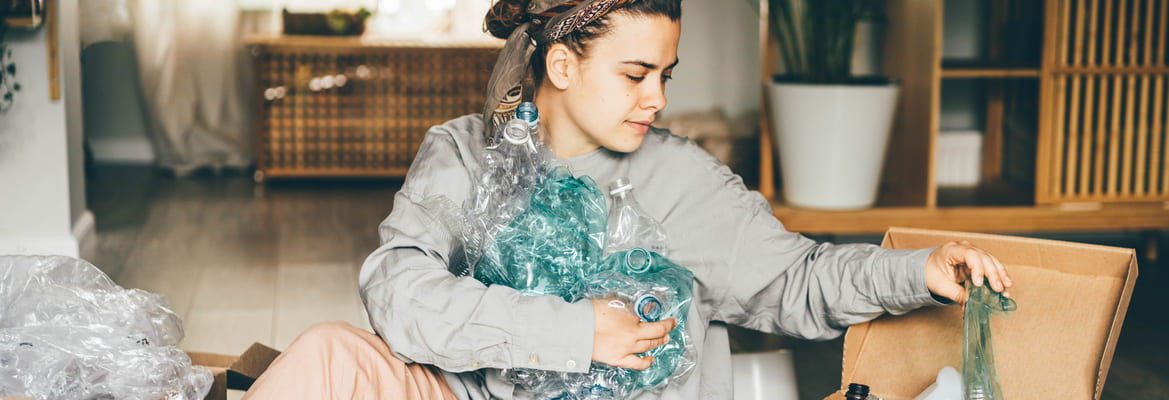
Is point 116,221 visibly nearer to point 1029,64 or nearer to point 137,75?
point 137,75

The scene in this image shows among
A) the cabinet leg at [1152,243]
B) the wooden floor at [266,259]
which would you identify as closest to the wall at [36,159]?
the wooden floor at [266,259]

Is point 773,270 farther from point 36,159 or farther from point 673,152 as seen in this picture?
point 36,159

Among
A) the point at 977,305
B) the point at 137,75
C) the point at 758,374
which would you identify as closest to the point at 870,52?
the point at 758,374

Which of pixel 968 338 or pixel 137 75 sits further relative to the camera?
pixel 137 75

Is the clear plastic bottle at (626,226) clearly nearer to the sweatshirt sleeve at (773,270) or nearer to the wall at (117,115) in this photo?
the sweatshirt sleeve at (773,270)

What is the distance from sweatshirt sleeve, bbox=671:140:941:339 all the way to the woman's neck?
0.51 ft

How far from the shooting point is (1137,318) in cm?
271

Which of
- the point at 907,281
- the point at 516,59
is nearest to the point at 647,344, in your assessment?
the point at 907,281

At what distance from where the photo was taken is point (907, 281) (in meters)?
1.26

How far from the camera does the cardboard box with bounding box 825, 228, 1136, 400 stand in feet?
3.88

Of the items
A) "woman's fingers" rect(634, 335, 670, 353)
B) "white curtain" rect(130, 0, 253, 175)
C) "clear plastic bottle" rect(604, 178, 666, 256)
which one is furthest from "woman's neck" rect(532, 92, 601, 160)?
"white curtain" rect(130, 0, 253, 175)

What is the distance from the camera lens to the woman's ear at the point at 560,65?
4.45ft

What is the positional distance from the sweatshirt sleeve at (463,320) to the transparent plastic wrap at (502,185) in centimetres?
8

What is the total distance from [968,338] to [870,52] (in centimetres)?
230
